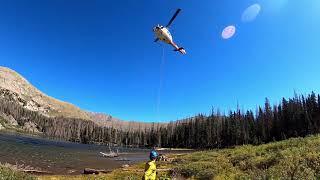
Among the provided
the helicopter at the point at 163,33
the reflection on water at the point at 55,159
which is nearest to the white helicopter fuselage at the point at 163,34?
the helicopter at the point at 163,33

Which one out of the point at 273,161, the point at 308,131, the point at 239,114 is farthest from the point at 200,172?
the point at 239,114

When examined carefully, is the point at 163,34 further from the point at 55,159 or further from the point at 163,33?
the point at 55,159

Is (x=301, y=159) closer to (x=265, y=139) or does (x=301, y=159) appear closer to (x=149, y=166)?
(x=149, y=166)

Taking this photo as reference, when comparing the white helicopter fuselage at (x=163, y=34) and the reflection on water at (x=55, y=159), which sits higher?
the white helicopter fuselage at (x=163, y=34)

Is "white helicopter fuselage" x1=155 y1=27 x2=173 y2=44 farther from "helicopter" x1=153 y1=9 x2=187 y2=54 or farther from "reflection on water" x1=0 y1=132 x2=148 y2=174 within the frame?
"reflection on water" x1=0 y1=132 x2=148 y2=174

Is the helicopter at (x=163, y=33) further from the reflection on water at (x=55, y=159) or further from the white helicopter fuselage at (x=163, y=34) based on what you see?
the reflection on water at (x=55, y=159)

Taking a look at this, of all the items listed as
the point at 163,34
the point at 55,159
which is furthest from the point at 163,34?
the point at 55,159

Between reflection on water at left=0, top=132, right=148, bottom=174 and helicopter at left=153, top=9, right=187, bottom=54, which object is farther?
reflection on water at left=0, top=132, right=148, bottom=174

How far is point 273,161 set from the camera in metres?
29.8

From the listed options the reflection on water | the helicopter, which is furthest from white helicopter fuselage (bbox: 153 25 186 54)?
the reflection on water

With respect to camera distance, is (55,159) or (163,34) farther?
(55,159)

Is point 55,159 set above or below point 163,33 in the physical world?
below

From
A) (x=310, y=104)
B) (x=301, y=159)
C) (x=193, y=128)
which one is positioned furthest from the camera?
(x=193, y=128)

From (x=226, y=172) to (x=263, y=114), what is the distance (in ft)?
426
